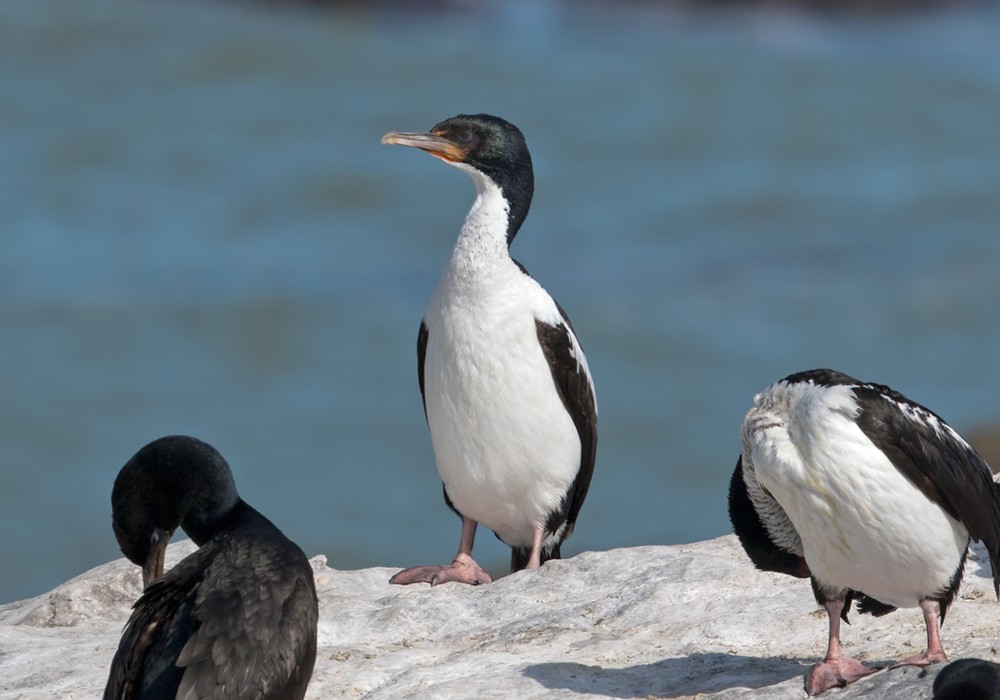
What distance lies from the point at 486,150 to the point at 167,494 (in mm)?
3063

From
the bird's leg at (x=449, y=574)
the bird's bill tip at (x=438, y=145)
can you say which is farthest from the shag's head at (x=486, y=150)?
the bird's leg at (x=449, y=574)

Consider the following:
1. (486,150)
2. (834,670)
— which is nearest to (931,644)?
(834,670)

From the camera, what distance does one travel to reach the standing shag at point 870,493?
547 cm

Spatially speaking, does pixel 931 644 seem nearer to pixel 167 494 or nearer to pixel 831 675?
pixel 831 675

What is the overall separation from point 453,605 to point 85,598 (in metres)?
1.60

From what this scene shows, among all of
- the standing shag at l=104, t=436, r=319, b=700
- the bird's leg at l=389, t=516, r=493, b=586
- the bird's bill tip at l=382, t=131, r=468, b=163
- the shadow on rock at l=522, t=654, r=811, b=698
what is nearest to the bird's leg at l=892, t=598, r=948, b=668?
the shadow on rock at l=522, t=654, r=811, b=698

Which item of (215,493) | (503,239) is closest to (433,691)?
(215,493)

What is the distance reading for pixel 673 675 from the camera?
19.5 ft

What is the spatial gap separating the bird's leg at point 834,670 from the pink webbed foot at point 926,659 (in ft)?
0.46

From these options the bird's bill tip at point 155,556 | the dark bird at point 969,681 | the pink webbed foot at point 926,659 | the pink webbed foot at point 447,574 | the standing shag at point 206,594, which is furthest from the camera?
the pink webbed foot at point 447,574

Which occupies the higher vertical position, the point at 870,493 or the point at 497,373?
the point at 870,493

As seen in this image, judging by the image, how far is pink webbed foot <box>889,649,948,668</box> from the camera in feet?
17.7

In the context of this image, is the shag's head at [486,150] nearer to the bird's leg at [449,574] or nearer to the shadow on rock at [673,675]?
the bird's leg at [449,574]

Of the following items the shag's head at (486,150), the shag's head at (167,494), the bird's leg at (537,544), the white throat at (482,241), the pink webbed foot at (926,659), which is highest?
the shag's head at (486,150)
